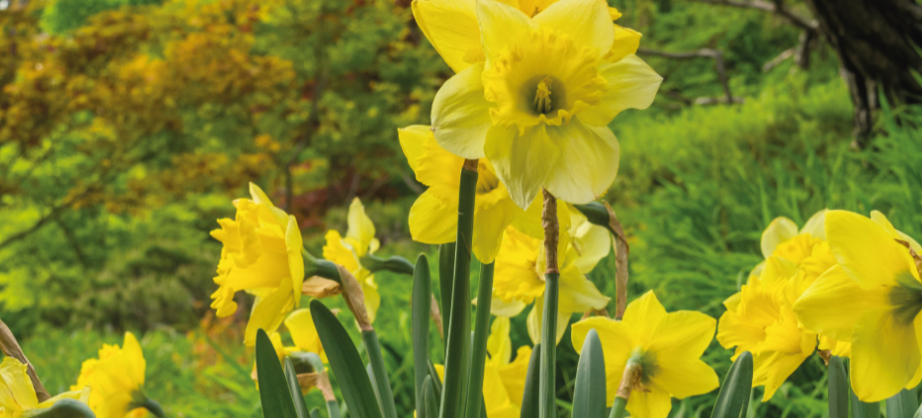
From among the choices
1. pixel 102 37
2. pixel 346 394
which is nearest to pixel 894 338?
pixel 346 394

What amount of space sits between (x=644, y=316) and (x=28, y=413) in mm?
339

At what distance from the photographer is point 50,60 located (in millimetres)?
3014

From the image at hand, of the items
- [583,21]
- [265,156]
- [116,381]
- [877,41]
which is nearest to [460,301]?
[583,21]

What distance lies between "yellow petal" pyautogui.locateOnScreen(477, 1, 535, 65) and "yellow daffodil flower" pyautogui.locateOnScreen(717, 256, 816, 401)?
213 mm

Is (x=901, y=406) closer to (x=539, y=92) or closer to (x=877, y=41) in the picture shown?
(x=539, y=92)

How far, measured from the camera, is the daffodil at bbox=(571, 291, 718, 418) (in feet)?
1.22

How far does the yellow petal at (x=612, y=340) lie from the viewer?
38cm

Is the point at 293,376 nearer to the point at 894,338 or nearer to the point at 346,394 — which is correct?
the point at 346,394

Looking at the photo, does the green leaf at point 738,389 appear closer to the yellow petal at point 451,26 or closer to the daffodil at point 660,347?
the daffodil at point 660,347

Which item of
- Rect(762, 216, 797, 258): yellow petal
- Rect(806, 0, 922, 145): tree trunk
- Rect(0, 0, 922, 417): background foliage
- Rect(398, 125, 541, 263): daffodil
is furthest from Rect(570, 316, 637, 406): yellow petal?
Rect(806, 0, 922, 145): tree trunk

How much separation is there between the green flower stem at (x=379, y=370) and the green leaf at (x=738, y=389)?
195 millimetres

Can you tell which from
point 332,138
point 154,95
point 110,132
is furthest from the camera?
point 332,138

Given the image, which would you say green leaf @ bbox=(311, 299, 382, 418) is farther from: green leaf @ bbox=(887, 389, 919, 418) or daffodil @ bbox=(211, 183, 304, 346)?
green leaf @ bbox=(887, 389, 919, 418)

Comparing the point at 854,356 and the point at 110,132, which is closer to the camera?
the point at 854,356
